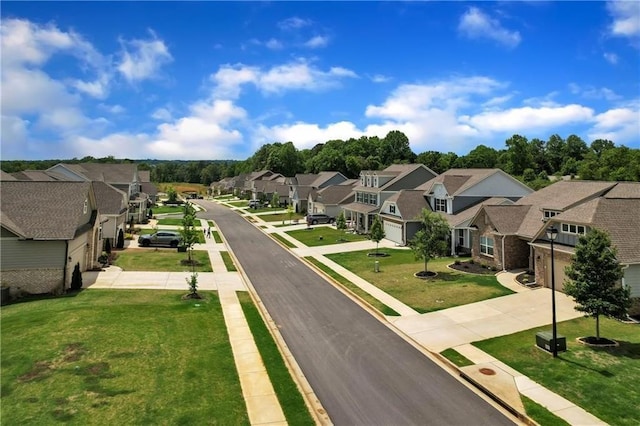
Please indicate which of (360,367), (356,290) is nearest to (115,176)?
(356,290)

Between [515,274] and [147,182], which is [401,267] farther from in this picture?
[147,182]

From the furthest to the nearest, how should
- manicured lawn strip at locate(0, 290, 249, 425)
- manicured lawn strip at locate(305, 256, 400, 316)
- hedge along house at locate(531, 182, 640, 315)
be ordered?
manicured lawn strip at locate(305, 256, 400, 316) → hedge along house at locate(531, 182, 640, 315) → manicured lawn strip at locate(0, 290, 249, 425)

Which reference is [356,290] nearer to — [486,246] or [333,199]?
[486,246]

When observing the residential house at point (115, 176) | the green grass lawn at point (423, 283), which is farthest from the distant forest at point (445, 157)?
the green grass lawn at point (423, 283)

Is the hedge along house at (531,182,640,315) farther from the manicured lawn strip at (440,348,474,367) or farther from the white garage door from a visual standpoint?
the white garage door

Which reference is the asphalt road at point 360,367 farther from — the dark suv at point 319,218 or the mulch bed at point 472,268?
the dark suv at point 319,218

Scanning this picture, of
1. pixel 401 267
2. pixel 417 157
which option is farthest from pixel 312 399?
pixel 417 157

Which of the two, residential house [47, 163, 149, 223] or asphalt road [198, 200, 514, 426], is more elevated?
residential house [47, 163, 149, 223]

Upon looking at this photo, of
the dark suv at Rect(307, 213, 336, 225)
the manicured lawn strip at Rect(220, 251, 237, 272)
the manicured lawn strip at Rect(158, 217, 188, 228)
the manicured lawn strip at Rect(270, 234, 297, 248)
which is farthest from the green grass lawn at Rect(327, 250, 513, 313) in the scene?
the manicured lawn strip at Rect(158, 217, 188, 228)
